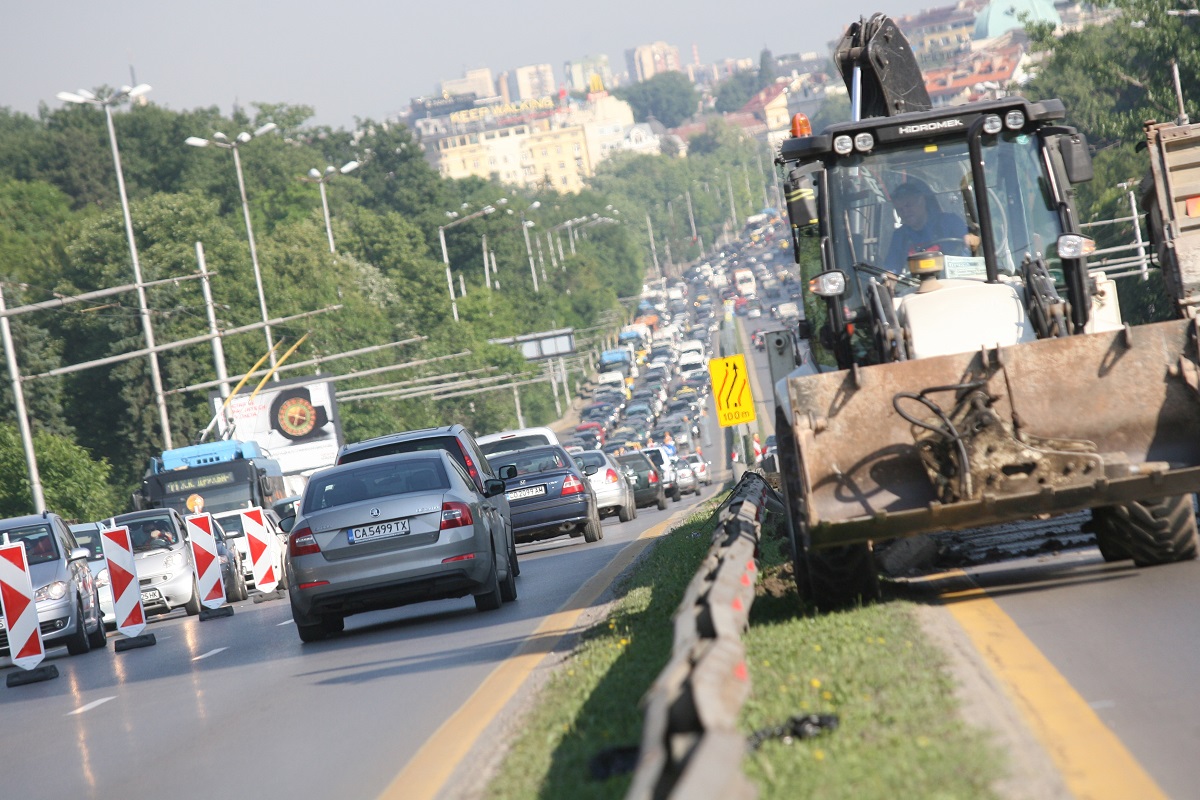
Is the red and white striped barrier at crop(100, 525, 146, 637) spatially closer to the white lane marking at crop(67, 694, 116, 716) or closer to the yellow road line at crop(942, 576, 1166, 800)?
the white lane marking at crop(67, 694, 116, 716)

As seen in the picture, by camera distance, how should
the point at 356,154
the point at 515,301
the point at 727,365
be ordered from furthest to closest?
the point at 356,154
the point at 515,301
the point at 727,365

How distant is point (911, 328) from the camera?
36.2ft

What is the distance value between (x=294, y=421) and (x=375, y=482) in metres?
41.7

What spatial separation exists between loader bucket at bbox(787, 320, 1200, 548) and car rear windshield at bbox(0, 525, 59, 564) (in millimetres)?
13016

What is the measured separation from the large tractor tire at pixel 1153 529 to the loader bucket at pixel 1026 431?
0.88 m

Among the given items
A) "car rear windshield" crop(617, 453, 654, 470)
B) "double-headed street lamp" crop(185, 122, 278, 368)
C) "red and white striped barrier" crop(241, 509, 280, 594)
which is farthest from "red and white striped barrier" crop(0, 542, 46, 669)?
"double-headed street lamp" crop(185, 122, 278, 368)

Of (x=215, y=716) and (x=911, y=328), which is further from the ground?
(x=911, y=328)

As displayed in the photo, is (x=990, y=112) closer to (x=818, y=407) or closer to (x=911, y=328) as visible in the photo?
(x=911, y=328)

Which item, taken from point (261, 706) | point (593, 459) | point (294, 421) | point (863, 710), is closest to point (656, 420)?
point (294, 421)

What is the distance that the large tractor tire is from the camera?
11133 mm

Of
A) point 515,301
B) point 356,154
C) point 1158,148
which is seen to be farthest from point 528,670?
point 356,154

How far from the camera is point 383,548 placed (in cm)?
1557

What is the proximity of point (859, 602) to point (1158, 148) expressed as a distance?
25.8 ft

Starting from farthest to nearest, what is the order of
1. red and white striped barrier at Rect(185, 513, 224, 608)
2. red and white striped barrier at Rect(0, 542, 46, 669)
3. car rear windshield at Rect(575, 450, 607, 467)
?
car rear windshield at Rect(575, 450, 607, 467) < red and white striped barrier at Rect(185, 513, 224, 608) < red and white striped barrier at Rect(0, 542, 46, 669)
